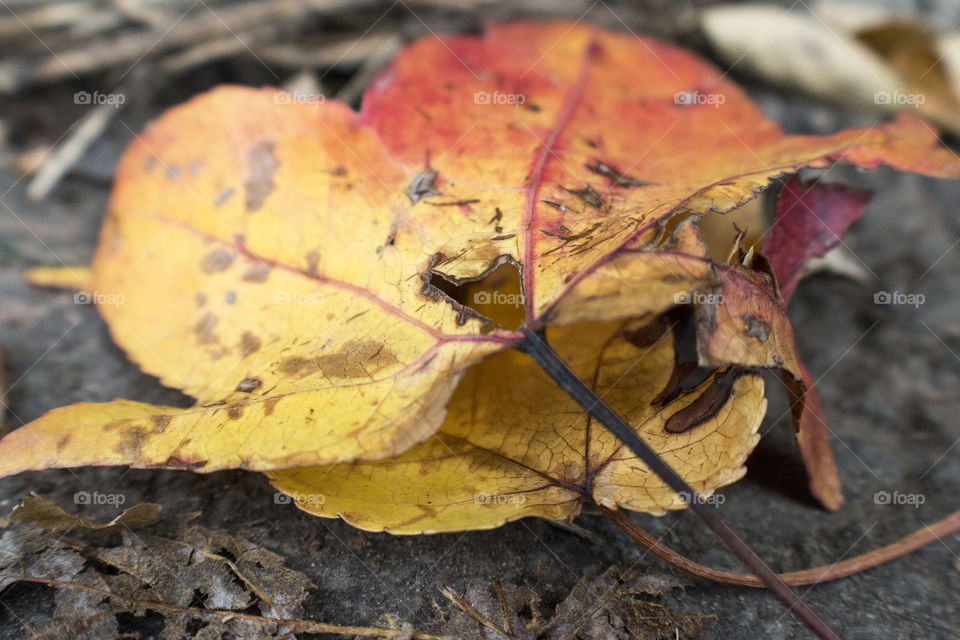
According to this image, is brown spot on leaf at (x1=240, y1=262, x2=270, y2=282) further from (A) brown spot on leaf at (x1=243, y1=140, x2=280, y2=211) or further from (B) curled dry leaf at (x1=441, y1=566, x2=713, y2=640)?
(B) curled dry leaf at (x1=441, y1=566, x2=713, y2=640)

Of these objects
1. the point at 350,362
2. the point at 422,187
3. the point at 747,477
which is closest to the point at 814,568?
the point at 747,477

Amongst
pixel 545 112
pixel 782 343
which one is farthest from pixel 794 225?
pixel 545 112

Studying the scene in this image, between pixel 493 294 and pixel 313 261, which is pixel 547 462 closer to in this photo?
pixel 493 294

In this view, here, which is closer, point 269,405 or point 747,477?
point 269,405

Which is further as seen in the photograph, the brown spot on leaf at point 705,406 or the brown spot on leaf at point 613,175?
the brown spot on leaf at point 613,175

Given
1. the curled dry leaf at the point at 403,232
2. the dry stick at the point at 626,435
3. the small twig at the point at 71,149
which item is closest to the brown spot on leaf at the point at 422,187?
the curled dry leaf at the point at 403,232

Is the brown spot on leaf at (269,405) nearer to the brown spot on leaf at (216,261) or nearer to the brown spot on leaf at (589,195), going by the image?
the brown spot on leaf at (216,261)

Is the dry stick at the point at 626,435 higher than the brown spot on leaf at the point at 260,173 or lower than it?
lower
